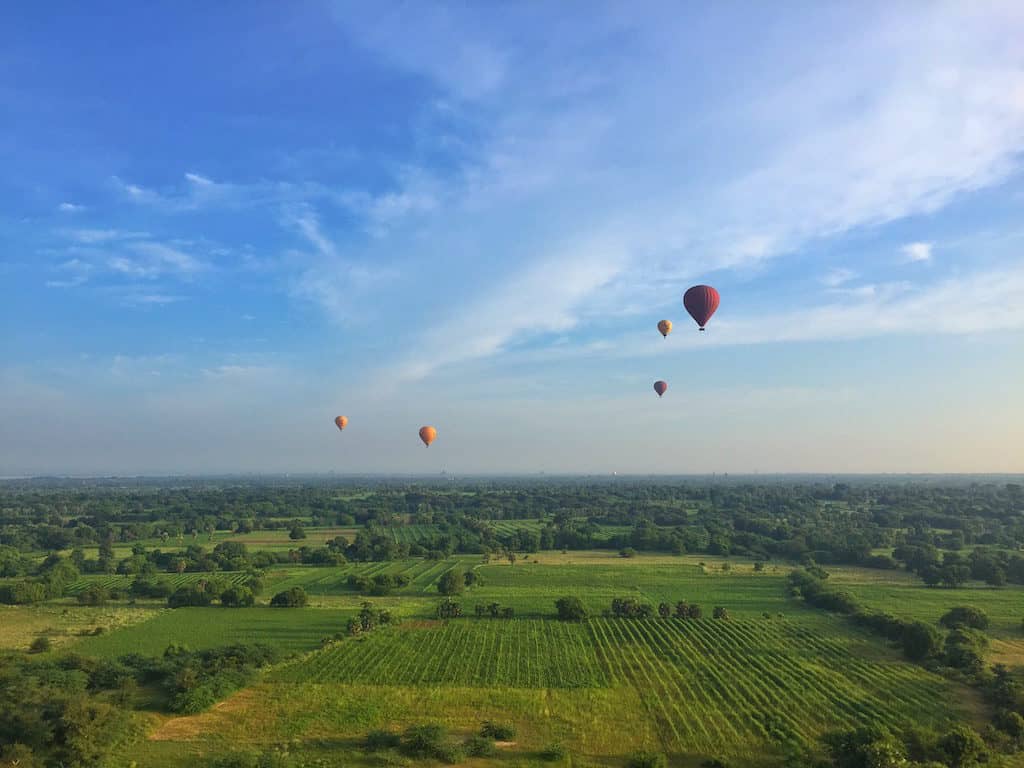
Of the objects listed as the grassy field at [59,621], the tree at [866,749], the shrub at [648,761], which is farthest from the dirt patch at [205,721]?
the tree at [866,749]

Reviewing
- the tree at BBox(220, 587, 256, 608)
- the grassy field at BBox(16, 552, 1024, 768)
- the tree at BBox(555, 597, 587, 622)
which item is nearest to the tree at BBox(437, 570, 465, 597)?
the grassy field at BBox(16, 552, 1024, 768)

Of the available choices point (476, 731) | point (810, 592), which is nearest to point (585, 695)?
point (476, 731)

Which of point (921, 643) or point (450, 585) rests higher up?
point (921, 643)

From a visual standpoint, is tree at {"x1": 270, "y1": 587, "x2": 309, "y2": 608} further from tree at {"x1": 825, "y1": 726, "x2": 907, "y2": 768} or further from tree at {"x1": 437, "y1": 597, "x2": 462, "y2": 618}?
tree at {"x1": 825, "y1": 726, "x2": 907, "y2": 768}

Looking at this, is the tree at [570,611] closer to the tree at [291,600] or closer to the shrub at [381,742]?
the tree at [291,600]

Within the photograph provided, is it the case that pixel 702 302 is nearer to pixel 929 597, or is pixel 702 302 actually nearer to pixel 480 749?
pixel 480 749

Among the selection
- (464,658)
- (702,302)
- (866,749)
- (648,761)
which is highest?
(702,302)

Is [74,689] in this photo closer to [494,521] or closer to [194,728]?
[194,728]

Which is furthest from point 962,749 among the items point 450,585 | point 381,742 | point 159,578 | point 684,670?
point 159,578
